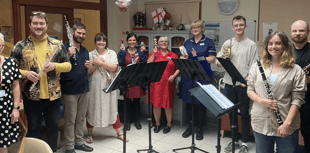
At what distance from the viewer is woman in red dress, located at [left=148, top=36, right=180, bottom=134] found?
3820 millimetres

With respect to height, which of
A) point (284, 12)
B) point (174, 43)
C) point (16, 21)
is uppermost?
point (284, 12)

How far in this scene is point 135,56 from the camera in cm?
391

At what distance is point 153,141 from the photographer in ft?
12.4

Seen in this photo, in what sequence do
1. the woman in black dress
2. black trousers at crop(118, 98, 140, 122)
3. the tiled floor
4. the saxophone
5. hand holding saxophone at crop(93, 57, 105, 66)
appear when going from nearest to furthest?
the woman in black dress, the saxophone, hand holding saxophone at crop(93, 57, 105, 66), the tiled floor, black trousers at crop(118, 98, 140, 122)

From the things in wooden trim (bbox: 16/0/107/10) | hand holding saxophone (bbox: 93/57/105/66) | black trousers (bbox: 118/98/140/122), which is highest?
wooden trim (bbox: 16/0/107/10)

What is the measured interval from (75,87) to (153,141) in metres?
1.31

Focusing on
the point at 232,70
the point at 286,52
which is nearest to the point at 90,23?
the point at 232,70

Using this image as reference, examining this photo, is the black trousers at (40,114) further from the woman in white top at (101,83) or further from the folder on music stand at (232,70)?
the folder on music stand at (232,70)

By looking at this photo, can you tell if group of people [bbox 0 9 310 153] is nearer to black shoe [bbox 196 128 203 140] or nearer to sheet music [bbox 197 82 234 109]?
black shoe [bbox 196 128 203 140]

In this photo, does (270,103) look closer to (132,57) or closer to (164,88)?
(164,88)

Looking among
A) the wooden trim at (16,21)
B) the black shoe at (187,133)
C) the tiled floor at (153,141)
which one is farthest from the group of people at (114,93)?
the wooden trim at (16,21)

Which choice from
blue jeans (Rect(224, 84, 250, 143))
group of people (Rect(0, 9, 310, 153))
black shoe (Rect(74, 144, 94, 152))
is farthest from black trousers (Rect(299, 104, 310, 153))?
black shoe (Rect(74, 144, 94, 152))

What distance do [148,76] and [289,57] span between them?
4.79 feet

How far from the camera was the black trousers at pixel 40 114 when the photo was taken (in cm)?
272
